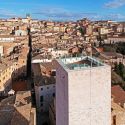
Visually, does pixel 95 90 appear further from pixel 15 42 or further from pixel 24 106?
pixel 15 42

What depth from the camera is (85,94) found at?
885 centimetres

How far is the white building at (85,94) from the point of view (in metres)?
8.68

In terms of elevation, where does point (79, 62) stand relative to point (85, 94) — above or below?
above

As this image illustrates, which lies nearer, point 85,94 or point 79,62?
point 85,94

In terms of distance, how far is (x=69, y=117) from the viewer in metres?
8.84

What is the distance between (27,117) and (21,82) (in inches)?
496

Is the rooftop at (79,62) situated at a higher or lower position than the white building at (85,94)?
higher

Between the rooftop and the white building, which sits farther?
the rooftop

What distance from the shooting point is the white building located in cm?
868

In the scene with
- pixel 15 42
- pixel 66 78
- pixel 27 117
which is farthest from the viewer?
pixel 15 42

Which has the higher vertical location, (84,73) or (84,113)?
(84,73)

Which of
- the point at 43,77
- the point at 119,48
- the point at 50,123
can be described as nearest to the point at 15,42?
the point at 119,48

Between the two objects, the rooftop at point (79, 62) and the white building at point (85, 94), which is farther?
the rooftop at point (79, 62)

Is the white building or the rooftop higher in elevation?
the rooftop
